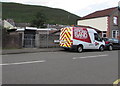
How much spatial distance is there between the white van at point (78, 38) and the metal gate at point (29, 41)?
A: 407 centimetres

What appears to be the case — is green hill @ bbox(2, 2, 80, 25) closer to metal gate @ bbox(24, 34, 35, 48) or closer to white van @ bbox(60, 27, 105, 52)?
metal gate @ bbox(24, 34, 35, 48)

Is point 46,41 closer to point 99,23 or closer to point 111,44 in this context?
point 111,44

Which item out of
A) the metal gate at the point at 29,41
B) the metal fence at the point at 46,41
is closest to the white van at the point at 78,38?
the metal fence at the point at 46,41

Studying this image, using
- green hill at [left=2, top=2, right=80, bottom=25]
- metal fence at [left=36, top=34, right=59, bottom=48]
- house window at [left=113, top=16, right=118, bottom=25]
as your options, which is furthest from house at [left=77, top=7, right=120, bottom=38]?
green hill at [left=2, top=2, right=80, bottom=25]

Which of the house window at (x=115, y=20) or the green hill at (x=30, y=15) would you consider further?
the green hill at (x=30, y=15)

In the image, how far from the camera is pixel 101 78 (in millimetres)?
6203

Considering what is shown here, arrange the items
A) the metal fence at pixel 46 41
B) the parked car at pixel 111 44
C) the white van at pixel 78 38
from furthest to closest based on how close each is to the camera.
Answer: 1. the parked car at pixel 111 44
2. the metal fence at pixel 46 41
3. the white van at pixel 78 38

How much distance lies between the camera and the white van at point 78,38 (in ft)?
50.0

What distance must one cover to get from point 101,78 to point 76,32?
9.48 m

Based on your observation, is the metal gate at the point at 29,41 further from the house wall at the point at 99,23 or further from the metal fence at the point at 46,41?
the house wall at the point at 99,23

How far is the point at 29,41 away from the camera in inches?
725

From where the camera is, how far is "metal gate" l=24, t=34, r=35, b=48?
18250mm

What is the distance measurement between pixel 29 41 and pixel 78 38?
241 inches

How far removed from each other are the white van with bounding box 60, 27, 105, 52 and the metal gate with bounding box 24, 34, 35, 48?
4.07 metres
